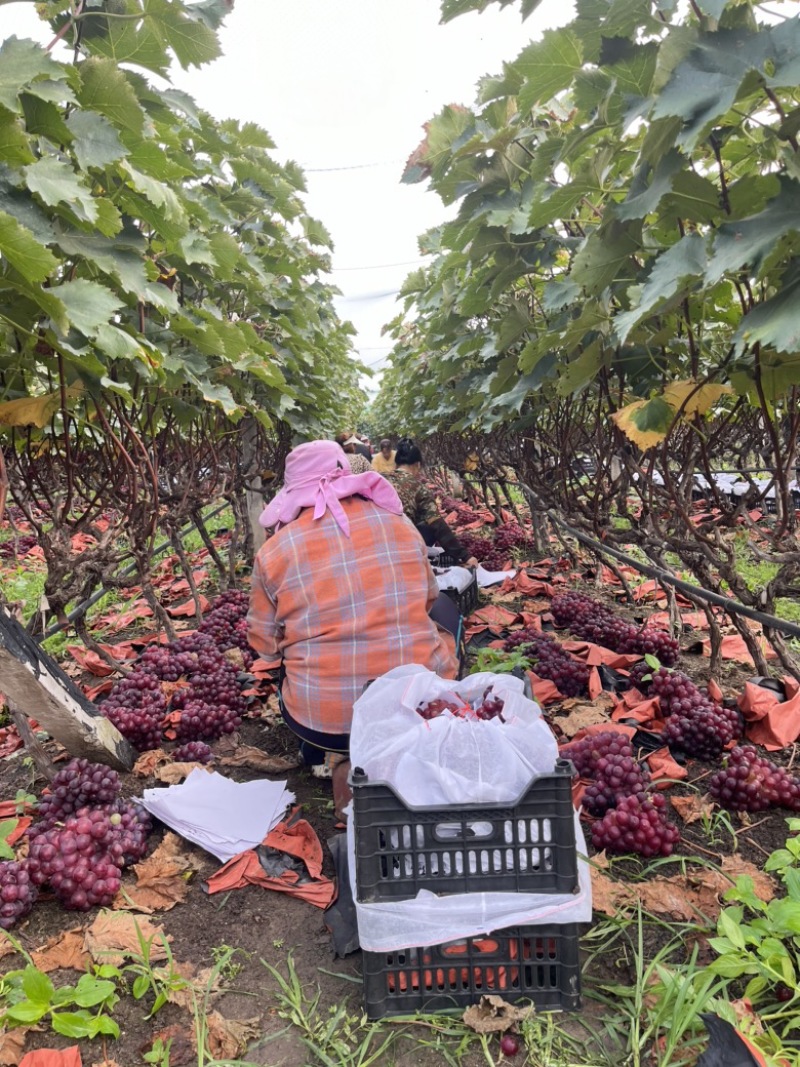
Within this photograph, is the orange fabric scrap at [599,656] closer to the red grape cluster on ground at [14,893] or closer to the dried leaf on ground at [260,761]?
the dried leaf on ground at [260,761]

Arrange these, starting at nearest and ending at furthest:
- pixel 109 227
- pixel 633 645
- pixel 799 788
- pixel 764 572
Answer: pixel 109 227
pixel 799 788
pixel 633 645
pixel 764 572

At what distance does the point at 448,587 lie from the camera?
4461 millimetres

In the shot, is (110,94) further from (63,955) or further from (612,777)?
(612,777)

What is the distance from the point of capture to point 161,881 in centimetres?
225

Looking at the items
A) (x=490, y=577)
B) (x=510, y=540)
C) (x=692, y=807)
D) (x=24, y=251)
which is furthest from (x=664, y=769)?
(x=510, y=540)

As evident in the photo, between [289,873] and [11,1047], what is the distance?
2.99ft

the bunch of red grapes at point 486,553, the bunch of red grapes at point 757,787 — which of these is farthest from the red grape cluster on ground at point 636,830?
the bunch of red grapes at point 486,553

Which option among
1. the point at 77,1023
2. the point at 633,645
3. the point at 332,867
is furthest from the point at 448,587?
the point at 77,1023

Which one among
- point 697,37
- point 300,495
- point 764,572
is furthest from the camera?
point 764,572

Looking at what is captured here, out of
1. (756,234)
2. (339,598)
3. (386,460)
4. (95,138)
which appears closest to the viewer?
(756,234)

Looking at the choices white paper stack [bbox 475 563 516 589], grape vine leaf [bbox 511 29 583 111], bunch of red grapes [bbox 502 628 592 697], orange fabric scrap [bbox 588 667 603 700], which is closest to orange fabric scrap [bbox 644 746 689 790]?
orange fabric scrap [bbox 588 667 603 700]

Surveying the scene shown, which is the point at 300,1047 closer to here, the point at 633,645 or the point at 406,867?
the point at 406,867

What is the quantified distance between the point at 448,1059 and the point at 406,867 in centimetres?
43

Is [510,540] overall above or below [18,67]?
below
